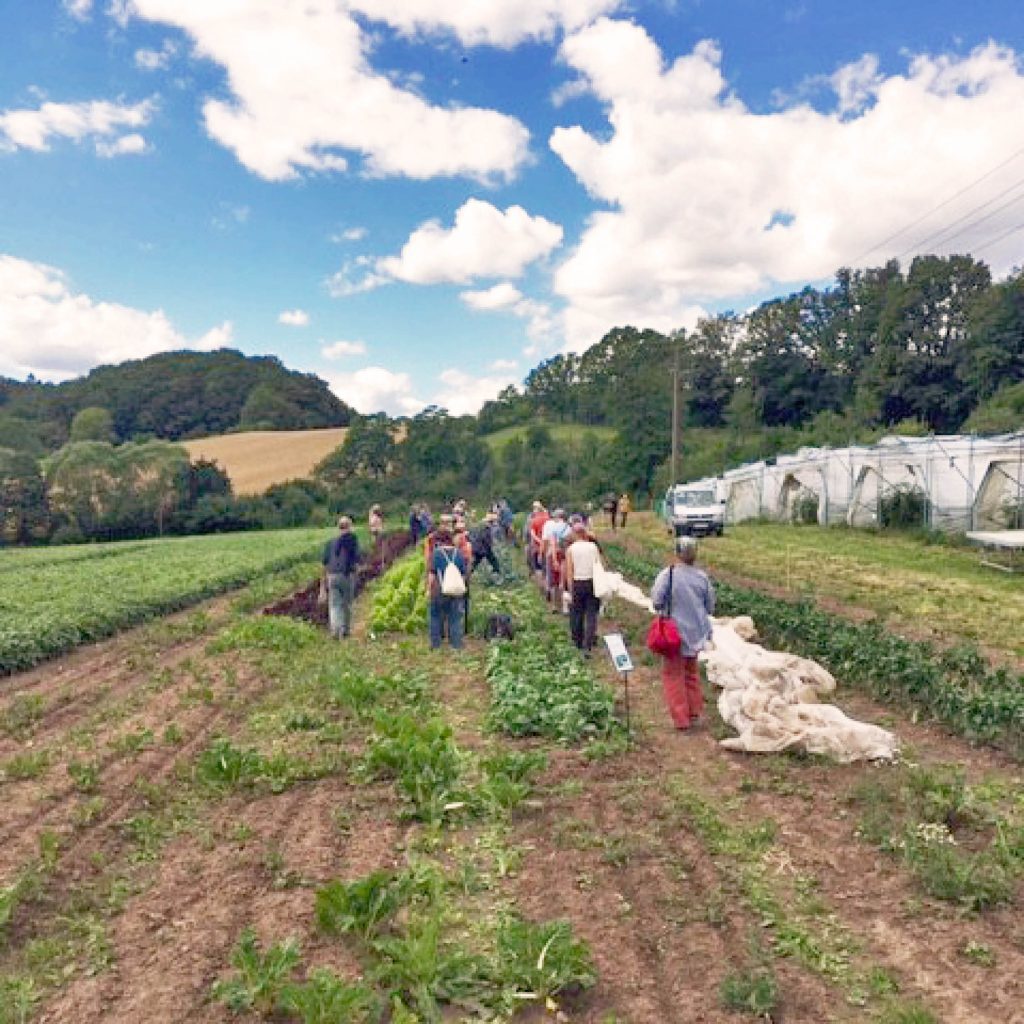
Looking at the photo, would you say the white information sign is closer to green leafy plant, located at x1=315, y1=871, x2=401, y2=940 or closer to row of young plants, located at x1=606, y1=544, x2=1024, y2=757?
row of young plants, located at x1=606, y1=544, x2=1024, y2=757

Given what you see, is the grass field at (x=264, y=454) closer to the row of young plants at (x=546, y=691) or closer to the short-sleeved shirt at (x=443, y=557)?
the short-sleeved shirt at (x=443, y=557)

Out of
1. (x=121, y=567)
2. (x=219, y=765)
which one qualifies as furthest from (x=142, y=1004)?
(x=121, y=567)

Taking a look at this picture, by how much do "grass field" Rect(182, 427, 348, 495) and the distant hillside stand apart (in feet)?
49.2

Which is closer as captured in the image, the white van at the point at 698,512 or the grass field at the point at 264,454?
the white van at the point at 698,512

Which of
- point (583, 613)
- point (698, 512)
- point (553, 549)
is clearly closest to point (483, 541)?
point (553, 549)

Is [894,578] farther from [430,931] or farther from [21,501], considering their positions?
[21,501]

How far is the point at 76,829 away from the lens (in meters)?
6.21

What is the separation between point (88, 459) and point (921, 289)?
58.2 m

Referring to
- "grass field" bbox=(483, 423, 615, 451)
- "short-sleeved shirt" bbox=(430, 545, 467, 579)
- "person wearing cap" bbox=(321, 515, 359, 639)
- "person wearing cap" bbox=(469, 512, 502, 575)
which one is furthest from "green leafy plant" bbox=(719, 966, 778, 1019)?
"grass field" bbox=(483, 423, 615, 451)

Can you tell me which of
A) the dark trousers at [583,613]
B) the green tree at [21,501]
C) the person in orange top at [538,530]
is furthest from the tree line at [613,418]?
the dark trousers at [583,613]

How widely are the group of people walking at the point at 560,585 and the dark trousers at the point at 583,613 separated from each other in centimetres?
1

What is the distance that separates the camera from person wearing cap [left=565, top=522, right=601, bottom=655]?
11.4m

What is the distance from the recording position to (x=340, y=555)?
43.7ft

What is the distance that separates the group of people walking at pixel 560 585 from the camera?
8.37m
